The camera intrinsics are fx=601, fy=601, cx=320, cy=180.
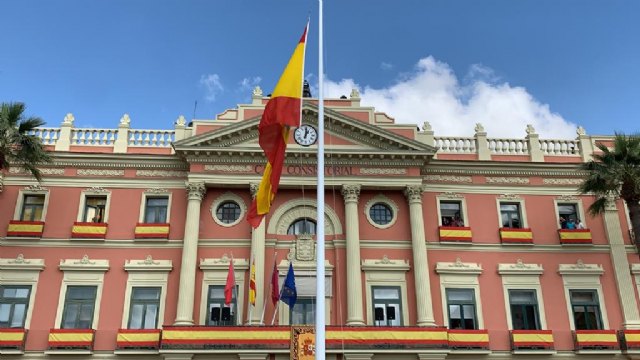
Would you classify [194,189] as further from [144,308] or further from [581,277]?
[581,277]

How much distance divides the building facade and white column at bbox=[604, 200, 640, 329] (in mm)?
73

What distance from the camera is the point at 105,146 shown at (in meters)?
31.2

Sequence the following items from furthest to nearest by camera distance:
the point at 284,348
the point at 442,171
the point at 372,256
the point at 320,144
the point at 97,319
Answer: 1. the point at 442,171
2. the point at 372,256
3. the point at 97,319
4. the point at 284,348
5. the point at 320,144

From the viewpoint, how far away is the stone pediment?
2973cm

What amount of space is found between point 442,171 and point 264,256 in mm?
10377

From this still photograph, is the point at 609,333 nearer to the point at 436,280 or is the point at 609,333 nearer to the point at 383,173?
the point at 436,280

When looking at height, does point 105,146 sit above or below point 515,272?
above

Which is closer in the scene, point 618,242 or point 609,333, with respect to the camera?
point 609,333

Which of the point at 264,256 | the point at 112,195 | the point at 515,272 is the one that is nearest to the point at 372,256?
the point at 264,256

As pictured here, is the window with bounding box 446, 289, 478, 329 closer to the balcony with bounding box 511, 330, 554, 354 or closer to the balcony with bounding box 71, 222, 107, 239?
the balcony with bounding box 511, 330, 554, 354

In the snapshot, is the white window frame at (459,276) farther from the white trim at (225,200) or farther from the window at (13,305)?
the window at (13,305)

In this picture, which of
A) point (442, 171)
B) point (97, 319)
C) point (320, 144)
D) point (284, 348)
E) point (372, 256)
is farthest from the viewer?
point (442, 171)

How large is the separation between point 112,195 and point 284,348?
1193cm

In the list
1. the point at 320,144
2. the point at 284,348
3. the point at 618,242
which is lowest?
the point at 284,348
